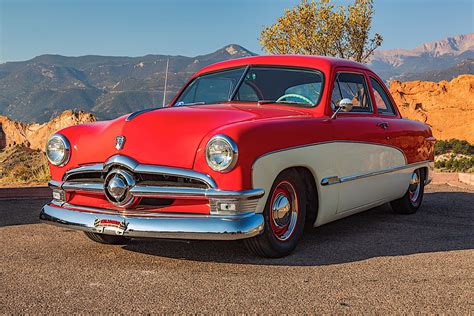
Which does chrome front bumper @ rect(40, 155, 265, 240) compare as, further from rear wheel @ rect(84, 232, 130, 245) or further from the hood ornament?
rear wheel @ rect(84, 232, 130, 245)

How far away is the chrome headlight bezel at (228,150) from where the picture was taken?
3.53m

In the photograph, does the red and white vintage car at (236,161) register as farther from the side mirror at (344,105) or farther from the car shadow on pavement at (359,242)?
the car shadow on pavement at (359,242)

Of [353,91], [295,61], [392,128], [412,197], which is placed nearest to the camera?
[295,61]

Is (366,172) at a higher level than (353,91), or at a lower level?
lower

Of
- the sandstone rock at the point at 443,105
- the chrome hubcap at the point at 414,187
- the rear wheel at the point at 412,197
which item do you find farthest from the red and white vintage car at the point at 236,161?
the sandstone rock at the point at 443,105

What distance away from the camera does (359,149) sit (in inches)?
191

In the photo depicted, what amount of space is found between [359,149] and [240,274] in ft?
6.17

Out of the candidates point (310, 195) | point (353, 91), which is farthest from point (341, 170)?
point (353, 91)

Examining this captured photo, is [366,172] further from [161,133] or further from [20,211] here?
[20,211]

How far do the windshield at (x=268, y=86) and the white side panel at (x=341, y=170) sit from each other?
1.82 feet

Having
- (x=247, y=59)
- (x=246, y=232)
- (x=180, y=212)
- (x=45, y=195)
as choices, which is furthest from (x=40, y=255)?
(x=45, y=195)

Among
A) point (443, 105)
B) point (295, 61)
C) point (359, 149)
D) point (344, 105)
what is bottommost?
point (443, 105)

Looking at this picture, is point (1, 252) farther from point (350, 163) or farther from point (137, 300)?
point (350, 163)

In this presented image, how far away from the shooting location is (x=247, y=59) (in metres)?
5.14
